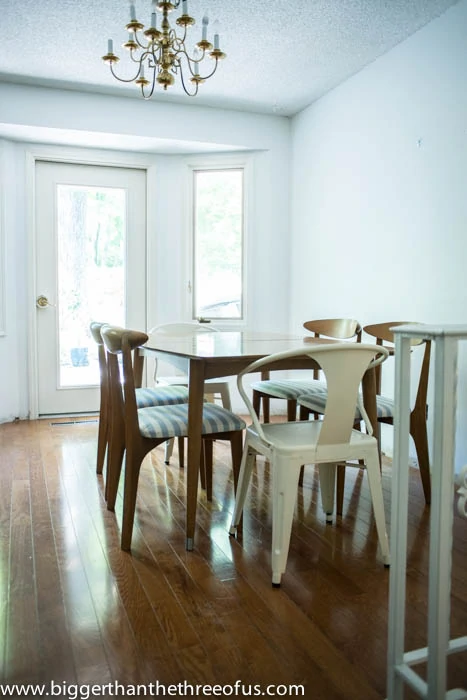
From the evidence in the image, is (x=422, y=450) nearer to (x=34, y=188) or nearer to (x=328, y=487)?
(x=328, y=487)

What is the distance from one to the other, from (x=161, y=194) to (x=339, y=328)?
2.26m

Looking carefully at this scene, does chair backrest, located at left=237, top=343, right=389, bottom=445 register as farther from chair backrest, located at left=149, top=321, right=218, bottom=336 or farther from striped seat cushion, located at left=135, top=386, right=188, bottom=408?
chair backrest, located at left=149, top=321, right=218, bottom=336

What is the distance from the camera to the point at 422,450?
8.73 ft

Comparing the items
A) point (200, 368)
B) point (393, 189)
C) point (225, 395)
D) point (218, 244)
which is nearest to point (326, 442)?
point (200, 368)

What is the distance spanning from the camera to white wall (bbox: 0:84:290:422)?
430 centimetres

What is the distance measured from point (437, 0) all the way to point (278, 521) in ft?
9.13

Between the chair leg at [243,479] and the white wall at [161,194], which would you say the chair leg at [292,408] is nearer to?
the chair leg at [243,479]

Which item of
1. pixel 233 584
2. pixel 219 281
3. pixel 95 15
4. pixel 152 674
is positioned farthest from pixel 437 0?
pixel 152 674

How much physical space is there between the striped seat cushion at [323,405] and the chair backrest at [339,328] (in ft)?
1.76

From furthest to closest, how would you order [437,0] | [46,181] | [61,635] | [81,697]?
[46,181], [437,0], [61,635], [81,697]

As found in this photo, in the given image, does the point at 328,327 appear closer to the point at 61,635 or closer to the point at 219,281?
the point at 219,281

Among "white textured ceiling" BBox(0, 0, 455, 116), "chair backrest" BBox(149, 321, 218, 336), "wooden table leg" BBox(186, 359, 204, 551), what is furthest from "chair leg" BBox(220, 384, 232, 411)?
"white textured ceiling" BBox(0, 0, 455, 116)

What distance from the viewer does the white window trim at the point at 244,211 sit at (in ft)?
16.1

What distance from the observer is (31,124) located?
4.20 metres
